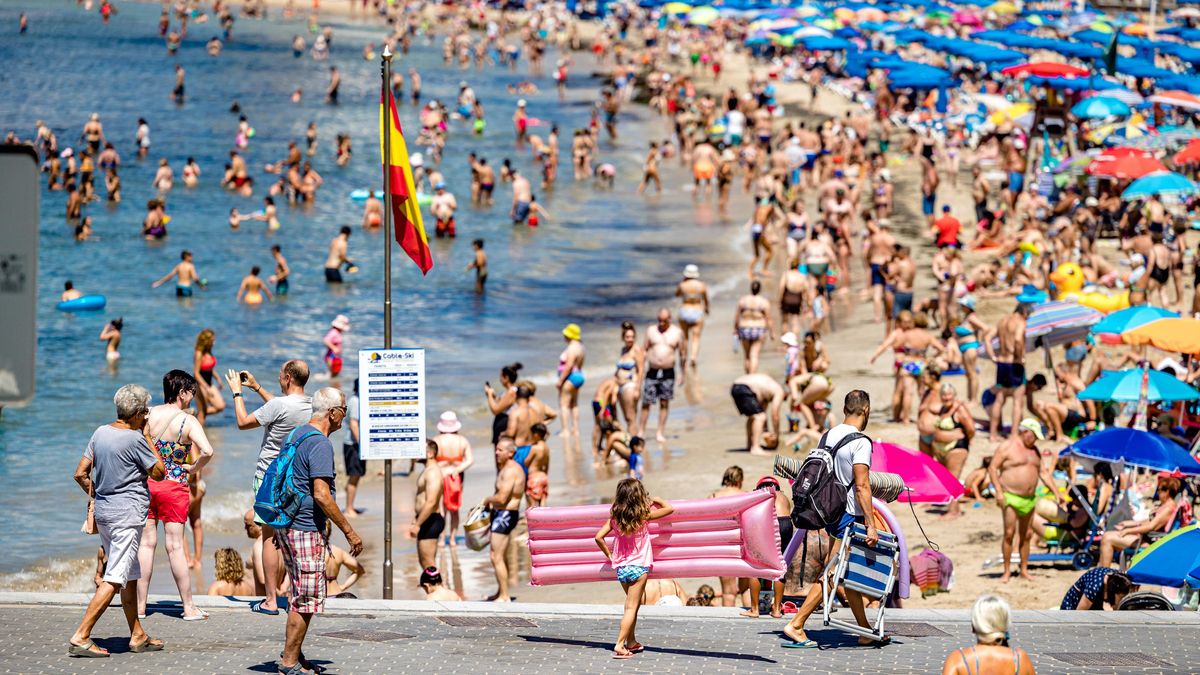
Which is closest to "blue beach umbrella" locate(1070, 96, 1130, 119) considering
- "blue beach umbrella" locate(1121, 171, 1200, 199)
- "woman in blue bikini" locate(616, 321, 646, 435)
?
"blue beach umbrella" locate(1121, 171, 1200, 199)

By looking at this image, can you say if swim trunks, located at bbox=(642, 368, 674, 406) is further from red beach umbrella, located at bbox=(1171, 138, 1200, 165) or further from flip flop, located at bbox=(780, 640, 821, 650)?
red beach umbrella, located at bbox=(1171, 138, 1200, 165)

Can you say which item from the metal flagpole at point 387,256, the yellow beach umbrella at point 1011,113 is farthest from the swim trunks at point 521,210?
the metal flagpole at point 387,256

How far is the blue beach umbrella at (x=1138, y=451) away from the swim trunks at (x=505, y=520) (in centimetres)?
453

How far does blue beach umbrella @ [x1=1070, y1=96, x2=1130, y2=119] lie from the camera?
100ft

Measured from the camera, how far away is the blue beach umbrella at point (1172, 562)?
9.95 m

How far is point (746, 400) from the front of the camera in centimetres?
1705

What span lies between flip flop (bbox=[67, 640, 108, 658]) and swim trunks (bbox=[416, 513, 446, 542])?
4.31 metres

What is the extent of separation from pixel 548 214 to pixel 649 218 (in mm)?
2408

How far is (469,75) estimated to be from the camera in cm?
6875

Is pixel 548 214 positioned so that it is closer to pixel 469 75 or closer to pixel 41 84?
pixel 41 84

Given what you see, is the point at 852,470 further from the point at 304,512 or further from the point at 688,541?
the point at 304,512

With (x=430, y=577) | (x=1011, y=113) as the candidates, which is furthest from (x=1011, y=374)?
(x=1011, y=113)

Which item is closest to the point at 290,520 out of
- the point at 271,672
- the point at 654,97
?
the point at 271,672

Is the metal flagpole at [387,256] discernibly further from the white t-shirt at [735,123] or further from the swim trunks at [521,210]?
the white t-shirt at [735,123]
